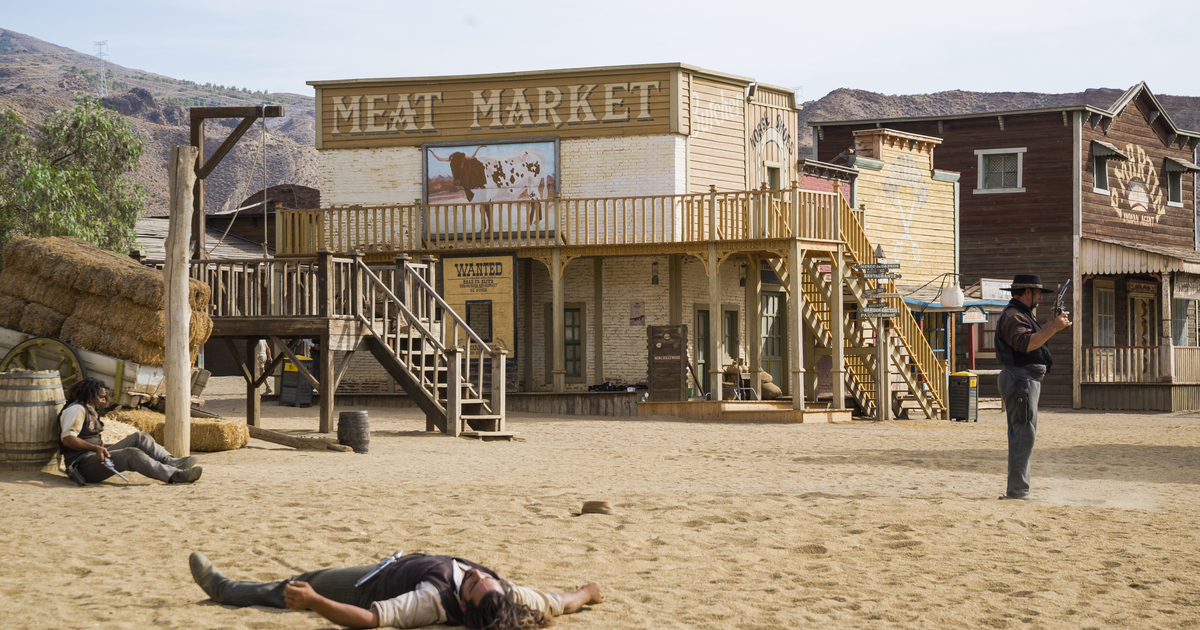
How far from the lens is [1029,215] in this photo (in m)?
29.7

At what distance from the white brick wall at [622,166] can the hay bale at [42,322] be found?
12.6 meters

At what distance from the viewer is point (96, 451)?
9.98 metres

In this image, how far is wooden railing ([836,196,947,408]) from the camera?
2178 centimetres

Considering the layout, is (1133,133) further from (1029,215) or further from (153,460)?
(153,460)

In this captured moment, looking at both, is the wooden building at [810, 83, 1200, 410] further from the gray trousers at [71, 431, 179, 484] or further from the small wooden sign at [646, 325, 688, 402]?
the gray trousers at [71, 431, 179, 484]

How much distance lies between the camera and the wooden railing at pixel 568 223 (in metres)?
21.2

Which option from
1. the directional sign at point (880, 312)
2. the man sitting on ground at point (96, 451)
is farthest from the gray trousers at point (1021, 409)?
the directional sign at point (880, 312)

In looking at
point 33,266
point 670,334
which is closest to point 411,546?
point 33,266

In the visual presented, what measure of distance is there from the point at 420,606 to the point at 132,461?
545cm

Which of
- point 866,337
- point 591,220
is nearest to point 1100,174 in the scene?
point 866,337

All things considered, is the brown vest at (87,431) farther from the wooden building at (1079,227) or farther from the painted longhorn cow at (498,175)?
the wooden building at (1079,227)

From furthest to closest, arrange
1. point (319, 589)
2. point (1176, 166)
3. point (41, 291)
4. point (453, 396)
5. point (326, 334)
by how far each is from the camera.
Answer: point (1176, 166), point (453, 396), point (326, 334), point (41, 291), point (319, 589)

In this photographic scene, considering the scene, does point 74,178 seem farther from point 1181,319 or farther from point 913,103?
point 913,103

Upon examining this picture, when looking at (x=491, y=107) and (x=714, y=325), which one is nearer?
(x=714, y=325)
